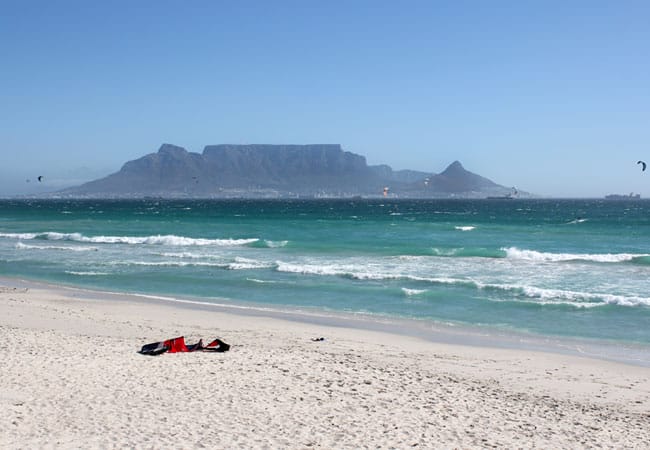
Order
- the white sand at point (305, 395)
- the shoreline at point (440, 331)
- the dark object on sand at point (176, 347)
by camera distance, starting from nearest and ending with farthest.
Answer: the white sand at point (305, 395)
the dark object on sand at point (176, 347)
the shoreline at point (440, 331)

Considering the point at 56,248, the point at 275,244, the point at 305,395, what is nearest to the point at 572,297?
the point at 305,395

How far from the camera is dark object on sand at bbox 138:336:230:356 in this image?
10867mm

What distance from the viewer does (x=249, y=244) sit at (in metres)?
38.0

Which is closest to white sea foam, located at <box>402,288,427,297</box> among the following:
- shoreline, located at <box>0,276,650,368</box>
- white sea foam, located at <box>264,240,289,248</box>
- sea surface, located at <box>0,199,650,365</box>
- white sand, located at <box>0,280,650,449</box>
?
sea surface, located at <box>0,199,650,365</box>

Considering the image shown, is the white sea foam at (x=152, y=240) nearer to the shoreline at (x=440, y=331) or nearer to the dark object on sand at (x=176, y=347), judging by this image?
the shoreline at (x=440, y=331)

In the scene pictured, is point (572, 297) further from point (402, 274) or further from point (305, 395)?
point (305, 395)

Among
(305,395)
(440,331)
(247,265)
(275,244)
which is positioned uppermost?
(305,395)

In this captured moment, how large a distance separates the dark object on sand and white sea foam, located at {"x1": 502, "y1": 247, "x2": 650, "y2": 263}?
72.5ft

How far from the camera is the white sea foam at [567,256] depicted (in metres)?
29.9

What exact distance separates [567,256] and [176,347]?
24378 millimetres

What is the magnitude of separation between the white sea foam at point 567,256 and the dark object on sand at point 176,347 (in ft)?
72.5

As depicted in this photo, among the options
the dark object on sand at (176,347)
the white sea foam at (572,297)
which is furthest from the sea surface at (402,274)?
the dark object on sand at (176,347)

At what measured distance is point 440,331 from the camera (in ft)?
48.6

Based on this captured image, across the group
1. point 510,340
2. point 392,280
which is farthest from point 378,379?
point 392,280
